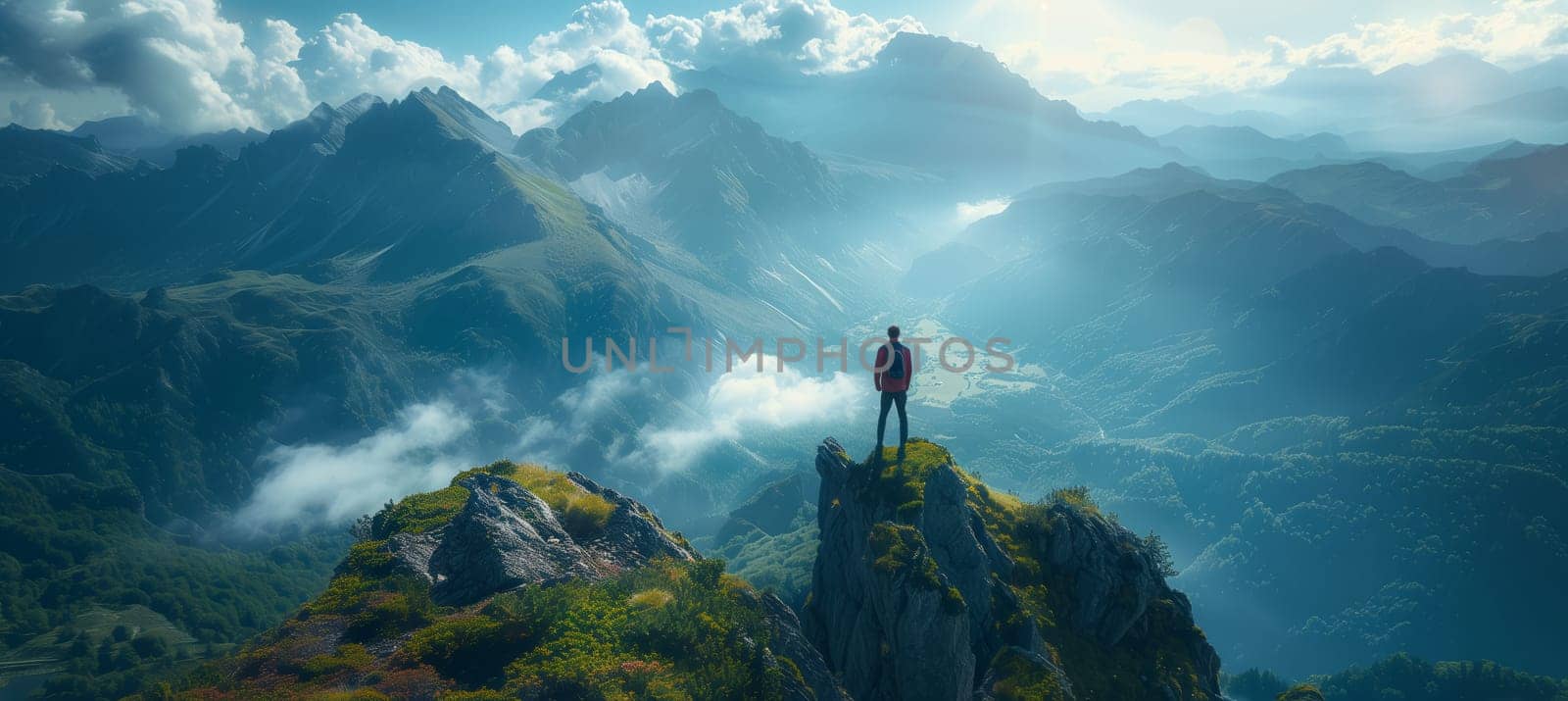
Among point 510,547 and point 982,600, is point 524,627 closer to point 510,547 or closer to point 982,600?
point 510,547

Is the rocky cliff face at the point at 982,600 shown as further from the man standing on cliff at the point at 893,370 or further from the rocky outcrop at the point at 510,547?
the rocky outcrop at the point at 510,547

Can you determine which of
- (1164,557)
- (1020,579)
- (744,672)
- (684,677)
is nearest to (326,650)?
(684,677)

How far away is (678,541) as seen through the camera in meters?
38.6

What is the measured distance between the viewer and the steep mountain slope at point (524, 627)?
21.6 metres

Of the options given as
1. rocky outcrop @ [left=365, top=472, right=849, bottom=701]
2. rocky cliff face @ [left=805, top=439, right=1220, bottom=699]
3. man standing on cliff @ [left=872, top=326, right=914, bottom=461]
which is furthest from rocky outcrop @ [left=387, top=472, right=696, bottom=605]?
man standing on cliff @ [left=872, top=326, right=914, bottom=461]

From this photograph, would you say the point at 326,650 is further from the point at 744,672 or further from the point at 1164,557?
the point at 1164,557

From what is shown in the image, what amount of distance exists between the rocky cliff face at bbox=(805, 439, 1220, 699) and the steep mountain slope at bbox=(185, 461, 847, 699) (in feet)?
16.5

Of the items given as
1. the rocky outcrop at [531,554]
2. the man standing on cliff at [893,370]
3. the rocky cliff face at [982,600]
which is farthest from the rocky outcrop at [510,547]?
the man standing on cliff at [893,370]

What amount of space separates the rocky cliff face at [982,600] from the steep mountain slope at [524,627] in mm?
5043

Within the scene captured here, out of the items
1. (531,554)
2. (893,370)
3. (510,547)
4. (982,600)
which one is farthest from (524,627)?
(982,600)

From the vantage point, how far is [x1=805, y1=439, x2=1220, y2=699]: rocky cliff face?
29.7 metres

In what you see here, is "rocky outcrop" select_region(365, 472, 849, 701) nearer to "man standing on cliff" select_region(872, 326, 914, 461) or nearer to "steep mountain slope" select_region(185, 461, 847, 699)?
"steep mountain slope" select_region(185, 461, 847, 699)

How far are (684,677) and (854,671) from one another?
50.0ft

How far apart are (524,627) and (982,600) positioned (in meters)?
19.9
